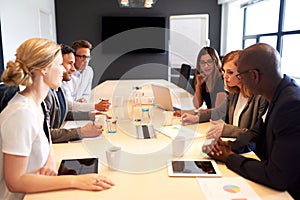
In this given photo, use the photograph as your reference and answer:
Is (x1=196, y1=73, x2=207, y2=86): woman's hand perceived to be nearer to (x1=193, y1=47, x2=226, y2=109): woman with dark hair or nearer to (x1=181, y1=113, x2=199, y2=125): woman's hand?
(x1=193, y1=47, x2=226, y2=109): woman with dark hair

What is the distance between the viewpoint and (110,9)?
5.91 m

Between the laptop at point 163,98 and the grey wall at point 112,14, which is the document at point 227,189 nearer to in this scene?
the laptop at point 163,98

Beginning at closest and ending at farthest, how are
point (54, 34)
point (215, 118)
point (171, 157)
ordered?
point (171, 157) → point (215, 118) → point (54, 34)

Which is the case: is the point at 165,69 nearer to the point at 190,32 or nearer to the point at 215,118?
the point at 190,32

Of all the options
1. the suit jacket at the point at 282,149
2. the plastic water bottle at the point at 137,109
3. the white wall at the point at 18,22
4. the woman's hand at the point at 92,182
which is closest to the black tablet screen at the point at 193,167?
the suit jacket at the point at 282,149

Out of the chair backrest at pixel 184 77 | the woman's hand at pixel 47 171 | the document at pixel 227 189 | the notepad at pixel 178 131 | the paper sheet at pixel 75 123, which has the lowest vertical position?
the paper sheet at pixel 75 123

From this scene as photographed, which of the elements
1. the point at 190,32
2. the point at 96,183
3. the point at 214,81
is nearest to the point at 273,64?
the point at 96,183

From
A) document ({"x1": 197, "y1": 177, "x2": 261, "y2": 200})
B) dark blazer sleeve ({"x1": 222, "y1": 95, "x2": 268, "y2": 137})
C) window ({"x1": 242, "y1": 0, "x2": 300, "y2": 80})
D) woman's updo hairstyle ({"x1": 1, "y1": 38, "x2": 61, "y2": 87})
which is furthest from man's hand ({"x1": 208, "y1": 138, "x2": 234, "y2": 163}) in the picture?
window ({"x1": 242, "y1": 0, "x2": 300, "y2": 80})

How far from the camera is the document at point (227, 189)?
100cm

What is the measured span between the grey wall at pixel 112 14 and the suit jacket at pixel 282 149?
508cm

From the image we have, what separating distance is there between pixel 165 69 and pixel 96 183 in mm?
5335

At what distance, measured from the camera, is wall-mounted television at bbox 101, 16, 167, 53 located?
5.88 meters

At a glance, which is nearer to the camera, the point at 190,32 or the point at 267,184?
the point at 267,184

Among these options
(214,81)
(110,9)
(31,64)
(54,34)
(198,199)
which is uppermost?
(110,9)
